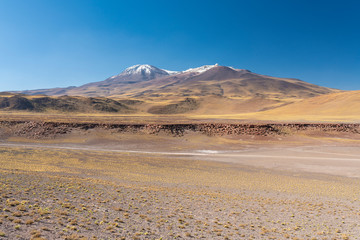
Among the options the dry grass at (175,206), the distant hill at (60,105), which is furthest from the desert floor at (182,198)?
the distant hill at (60,105)

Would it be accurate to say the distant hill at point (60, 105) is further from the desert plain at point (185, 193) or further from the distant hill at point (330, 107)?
the distant hill at point (330, 107)

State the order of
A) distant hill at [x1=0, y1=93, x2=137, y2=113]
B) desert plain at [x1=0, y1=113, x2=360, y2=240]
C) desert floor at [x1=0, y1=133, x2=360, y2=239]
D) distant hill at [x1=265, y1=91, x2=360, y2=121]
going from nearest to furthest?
1. desert floor at [x1=0, y1=133, x2=360, y2=239]
2. desert plain at [x1=0, y1=113, x2=360, y2=240]
3. distant hill at [x1=265, y1=91, x2=360, y2=121]
4. distant hill at [x1=0, y1=93, x2=137, y2=113]

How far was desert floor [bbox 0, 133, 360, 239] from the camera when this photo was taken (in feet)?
32.4

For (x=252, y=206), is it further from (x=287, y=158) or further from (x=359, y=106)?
(x=359, y=106)

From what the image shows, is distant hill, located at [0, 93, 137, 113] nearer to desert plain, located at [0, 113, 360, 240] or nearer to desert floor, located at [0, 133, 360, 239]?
desert plain, located at [0, 113, 360, 240]

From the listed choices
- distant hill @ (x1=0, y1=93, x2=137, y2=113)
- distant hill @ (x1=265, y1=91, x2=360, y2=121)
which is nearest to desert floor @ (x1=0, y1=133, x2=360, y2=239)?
distant hill @ (x1=265, y1=91, x2=360, y2=121)

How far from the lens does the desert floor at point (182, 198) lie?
32.4 feet

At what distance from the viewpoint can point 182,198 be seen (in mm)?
15141

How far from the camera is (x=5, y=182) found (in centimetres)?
1416

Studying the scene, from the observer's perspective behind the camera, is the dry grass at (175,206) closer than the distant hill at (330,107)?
Yes

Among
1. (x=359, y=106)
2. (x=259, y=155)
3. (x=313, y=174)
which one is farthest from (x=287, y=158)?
(x=359, y=106)

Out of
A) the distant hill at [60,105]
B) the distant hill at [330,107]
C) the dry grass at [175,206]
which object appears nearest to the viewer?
the dry grass at [175,206]

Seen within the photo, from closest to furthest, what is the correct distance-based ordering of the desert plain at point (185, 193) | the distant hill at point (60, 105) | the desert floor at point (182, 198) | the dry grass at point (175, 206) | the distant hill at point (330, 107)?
the dry grass at point (175, 206) < the desert floor at point (182, 198) < the desert plain at point (185, 193) < the distant hill at point (330, 107) < the distant hill at point (60, 105)

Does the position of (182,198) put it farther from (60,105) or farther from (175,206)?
(60,105)
